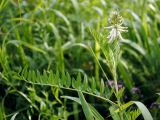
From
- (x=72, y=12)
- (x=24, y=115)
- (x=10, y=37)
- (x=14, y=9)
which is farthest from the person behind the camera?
(x=72, y=12)

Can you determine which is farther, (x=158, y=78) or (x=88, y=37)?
(x=88, y=37)

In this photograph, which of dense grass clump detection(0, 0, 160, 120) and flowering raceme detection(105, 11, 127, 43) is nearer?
flowering raceme detection(105, 11, 127, 43)

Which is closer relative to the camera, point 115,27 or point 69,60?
point 115,27

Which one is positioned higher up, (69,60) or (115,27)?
(115,27)

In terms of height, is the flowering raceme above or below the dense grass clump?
above

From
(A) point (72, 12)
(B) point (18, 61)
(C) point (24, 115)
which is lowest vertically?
(C) point (24, 115)

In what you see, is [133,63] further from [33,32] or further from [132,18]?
[33,32]

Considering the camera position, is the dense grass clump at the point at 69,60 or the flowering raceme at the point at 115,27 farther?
the dense grass clump at the point at 69,60

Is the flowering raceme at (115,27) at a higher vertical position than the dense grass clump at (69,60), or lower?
higher

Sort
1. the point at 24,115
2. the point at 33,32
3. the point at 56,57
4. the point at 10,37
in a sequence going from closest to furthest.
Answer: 1. the point at 24,115
2. the point at 56,57
3. the point at 10,37
4. the point at 33,32

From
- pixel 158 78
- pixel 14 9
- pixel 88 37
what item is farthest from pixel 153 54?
pixel 14 9

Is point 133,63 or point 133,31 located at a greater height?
point 133,31
